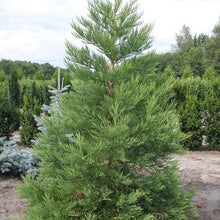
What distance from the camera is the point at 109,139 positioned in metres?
1.97

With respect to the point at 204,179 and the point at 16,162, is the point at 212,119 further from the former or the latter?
the point at 16,162

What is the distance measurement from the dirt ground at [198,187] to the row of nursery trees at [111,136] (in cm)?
39

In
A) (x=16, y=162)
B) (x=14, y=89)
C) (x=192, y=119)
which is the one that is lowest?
(x=16, y=162)

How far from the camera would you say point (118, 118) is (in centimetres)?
199

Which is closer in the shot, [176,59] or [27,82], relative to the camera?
[27,82]

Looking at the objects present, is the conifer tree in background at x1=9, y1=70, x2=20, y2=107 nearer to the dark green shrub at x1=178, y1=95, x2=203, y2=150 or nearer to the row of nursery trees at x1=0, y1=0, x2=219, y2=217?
the dark green shrub at x1=178, y1=95, x2=203, y2=150

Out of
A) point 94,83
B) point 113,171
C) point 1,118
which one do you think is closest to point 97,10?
point 94,83

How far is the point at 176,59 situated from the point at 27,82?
30.3 m

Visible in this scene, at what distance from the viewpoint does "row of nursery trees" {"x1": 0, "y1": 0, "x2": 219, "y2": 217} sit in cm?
201

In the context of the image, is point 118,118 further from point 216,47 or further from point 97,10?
point 216,47

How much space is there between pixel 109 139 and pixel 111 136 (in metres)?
0.05

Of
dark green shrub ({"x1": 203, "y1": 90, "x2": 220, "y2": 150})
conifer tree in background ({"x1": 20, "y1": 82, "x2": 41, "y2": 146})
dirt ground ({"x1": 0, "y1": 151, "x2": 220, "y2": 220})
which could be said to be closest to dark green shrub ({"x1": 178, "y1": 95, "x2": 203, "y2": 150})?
dark green shrub ({"x1": 203, "y1": 90, "x2": 220, "y2": 150})

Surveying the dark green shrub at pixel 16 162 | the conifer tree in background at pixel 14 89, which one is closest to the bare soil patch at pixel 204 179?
the dark green shrub at pixel 16 162

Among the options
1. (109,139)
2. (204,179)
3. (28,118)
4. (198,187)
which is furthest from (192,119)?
(109,139)
